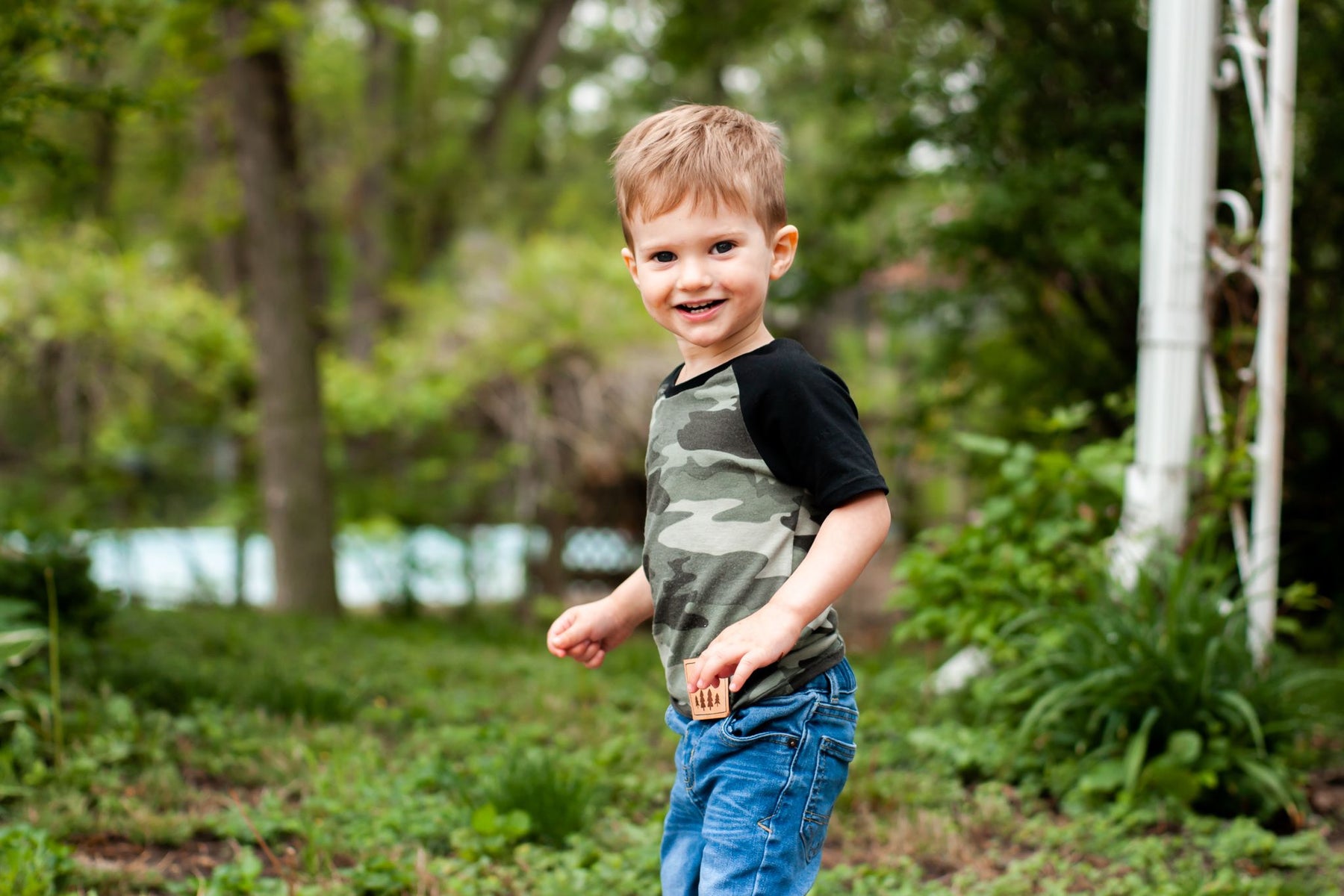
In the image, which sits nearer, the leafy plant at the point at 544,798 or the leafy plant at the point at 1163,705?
the leafy plant at the point at 544,798

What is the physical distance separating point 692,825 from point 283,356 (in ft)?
18.2

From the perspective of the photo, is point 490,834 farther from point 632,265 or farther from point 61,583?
point 61,583

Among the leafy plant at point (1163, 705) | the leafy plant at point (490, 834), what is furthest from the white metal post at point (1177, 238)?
the leafy plant at point (490, 834)

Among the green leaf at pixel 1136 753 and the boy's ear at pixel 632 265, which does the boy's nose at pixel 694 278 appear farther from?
the green leaf at pixel 1136 753

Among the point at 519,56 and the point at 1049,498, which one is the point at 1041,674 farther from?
the point at 519,56

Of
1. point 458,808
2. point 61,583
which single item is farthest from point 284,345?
point 458,808

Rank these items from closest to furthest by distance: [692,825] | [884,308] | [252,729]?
[692,825]
[252,729]
[884,308]

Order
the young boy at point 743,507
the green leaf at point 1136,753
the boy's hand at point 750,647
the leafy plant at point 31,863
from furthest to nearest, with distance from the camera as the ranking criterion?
the green leaf at point 1136,753
the leafy plant at point 31,863
the young boy at point 743,507
the boy's hand at point 750,647

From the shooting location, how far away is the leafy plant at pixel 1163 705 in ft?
10.0

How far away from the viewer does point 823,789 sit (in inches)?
69.2

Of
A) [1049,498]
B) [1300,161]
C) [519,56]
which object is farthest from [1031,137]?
[519,56]

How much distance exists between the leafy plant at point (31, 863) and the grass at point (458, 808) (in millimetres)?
14

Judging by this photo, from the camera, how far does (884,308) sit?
20.8ft

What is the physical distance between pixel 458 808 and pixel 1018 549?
1977 millimetres
